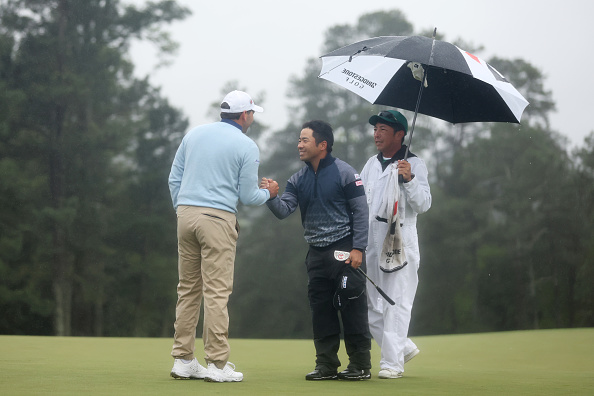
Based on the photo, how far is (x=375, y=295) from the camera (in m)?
5.50

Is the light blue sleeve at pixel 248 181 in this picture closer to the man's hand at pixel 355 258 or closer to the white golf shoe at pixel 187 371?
the man's hand at pixel 355 258

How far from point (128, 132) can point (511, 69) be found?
1559 cm

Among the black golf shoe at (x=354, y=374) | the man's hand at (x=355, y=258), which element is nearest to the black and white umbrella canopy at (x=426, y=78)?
the man's hand at (x=355, y=258)

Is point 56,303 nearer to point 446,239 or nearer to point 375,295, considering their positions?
point 446,239

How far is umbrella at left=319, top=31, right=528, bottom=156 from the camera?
514 cm

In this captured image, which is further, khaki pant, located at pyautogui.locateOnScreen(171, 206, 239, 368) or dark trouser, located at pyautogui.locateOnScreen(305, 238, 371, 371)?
dark trouser, located at pyautogui.locateOnScreen(305, 238, 371, 371)

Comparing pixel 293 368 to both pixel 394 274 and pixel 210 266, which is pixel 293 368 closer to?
pixel 394 274

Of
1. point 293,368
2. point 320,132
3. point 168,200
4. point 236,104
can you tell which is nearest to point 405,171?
point 320,132

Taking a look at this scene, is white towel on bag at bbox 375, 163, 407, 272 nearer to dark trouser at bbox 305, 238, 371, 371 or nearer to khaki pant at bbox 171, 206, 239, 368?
dark trouser at bbox 305, 238, 371, 371

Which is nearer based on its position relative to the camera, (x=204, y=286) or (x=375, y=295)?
(x=204, y=286)

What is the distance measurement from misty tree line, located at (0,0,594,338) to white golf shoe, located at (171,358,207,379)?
845 inches

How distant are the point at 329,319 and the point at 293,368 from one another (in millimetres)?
1352

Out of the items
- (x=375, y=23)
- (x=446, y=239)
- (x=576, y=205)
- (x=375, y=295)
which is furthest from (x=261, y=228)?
(x=375, y=295)

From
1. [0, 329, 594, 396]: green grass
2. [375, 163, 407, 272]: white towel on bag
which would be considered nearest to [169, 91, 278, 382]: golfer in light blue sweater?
[0, 329, 594, 396]: green grass
